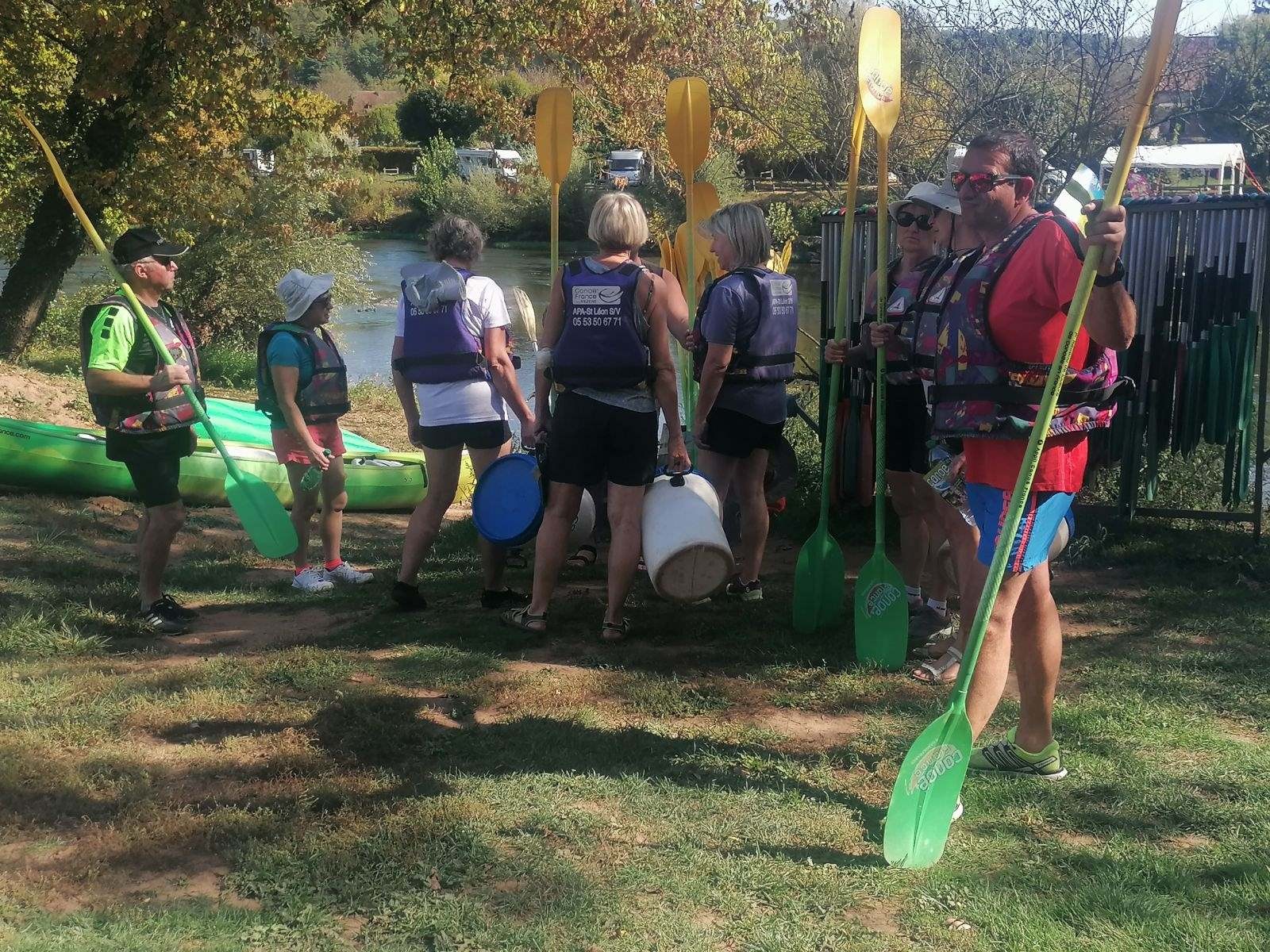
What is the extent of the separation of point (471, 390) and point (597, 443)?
2.40ft

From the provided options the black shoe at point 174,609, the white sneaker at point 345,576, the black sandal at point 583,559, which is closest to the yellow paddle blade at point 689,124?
the black sandal at point 583,559

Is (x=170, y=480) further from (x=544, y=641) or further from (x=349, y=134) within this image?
(x=349, y=134)

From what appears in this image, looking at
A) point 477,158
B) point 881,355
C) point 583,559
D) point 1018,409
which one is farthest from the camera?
point 477,158

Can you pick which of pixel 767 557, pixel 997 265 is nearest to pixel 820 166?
pixel 767 557

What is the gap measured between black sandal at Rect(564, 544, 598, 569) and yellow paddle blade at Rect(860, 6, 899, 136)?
97.2 inches

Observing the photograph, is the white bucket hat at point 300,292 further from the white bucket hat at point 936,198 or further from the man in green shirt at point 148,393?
the white bucket hat at point 936,198

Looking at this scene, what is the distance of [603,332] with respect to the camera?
446 centimetres

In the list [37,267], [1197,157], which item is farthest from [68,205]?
[1197,157]

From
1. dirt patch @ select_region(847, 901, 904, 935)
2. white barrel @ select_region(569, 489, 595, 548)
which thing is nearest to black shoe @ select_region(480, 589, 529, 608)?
white barrel @ select_region(569, 489, 595, 548)

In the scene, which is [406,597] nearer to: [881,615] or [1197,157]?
[881,615]

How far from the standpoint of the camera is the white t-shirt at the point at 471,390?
5.04 meters

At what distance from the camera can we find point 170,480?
4980mm

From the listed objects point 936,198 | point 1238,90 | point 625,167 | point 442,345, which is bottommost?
point 442,345

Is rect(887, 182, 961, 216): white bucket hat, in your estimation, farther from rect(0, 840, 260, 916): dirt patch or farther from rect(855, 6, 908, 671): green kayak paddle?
rect(0, 840, 260, 916): dirt patch
